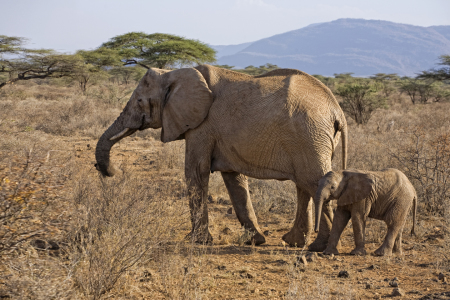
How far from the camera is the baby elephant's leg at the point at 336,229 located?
17.0ft

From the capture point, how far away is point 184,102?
5.81 m

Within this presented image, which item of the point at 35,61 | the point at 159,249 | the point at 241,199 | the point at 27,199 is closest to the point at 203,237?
the point at 241,199

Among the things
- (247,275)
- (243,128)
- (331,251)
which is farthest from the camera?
(243,128)

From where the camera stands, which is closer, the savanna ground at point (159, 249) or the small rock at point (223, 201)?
the savanna ground at point (159, 249)

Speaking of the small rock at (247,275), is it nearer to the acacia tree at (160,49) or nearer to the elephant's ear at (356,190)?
the elephant's ear at (356,190)

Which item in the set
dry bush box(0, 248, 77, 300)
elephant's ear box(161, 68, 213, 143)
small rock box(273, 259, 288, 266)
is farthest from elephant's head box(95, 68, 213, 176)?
dry bush box(0, 248, 77, 300)

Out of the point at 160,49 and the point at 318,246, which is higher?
the point at 160,49

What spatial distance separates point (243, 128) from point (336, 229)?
1593 mm

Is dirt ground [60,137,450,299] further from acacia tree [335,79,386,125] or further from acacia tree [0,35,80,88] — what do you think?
acacia tree [0,35,80,88]

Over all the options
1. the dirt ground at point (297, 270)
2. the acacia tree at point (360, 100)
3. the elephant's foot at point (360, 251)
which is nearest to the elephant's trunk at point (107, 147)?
the dirt ground at point (297, 270)

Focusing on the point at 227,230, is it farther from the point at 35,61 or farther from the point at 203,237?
the point at 35,61

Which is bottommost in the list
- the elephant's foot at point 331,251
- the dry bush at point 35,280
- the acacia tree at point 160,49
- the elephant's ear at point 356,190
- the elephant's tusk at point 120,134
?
the elephant's foot at point 331,251

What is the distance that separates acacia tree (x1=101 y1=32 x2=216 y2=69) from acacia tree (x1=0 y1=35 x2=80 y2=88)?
145 inches

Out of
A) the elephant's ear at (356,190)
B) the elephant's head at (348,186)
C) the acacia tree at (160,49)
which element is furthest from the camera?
the acacia tree at (160,49)
